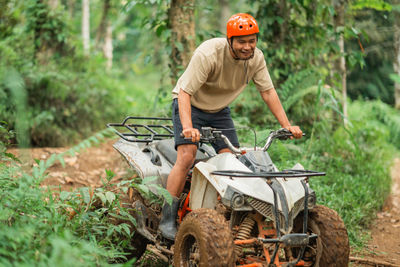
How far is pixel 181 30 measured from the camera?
7.14 meters

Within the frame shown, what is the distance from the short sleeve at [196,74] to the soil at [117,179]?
1.16 m

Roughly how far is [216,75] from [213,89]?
0.19 m

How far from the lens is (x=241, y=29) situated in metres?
3.90

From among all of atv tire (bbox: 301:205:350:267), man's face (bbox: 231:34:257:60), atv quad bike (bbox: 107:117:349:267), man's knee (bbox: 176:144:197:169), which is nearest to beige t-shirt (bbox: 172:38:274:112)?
man's face (bbox: 231:34:257:60)

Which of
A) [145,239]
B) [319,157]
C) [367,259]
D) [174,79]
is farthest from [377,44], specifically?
[145,239]

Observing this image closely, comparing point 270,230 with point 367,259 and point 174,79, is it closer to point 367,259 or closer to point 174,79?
point 367,259

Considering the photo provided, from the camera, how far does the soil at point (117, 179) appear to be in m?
5.14

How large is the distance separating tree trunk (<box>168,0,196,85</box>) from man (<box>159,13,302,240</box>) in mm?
2682

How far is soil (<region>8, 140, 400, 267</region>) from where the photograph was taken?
16.9 ft

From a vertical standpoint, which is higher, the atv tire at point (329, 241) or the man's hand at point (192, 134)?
the man's hand at point (192, 134)

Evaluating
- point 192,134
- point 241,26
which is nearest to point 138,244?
point 192,134

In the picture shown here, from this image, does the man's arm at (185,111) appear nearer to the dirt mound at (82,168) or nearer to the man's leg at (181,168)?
the man's leg at (181,168)

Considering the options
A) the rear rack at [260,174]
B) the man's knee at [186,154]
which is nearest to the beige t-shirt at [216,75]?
→ the man's knee at [186,154]

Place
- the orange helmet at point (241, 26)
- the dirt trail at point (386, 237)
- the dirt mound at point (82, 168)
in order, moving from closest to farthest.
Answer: the orange helmet at point (241, 26), the dirt trail at point (386, 237), the dirt mound at point (82, 168)
